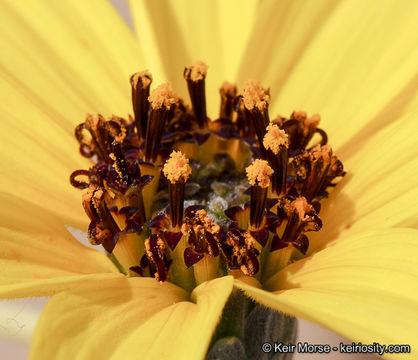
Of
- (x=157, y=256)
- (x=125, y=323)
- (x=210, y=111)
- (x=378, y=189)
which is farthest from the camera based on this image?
(x=210, y=111)

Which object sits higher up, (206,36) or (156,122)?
(206,36)

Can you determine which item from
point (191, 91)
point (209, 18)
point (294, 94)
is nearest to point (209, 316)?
point (191, 91)

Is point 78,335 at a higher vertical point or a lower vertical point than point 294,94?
lower

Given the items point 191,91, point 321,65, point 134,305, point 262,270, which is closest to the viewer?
point 134,305

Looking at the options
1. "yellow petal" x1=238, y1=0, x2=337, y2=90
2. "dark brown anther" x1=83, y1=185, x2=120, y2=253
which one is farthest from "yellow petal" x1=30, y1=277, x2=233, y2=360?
"yellow petal" x1=238, y1=0, x2=337, y2=90

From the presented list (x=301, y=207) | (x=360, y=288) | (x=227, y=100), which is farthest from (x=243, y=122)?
(x=360, y=288)

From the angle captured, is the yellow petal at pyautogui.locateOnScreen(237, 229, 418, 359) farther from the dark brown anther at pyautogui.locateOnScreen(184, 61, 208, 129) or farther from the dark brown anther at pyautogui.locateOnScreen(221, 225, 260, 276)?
the dark brown anther at pyautogui.locateOnScreen(184, 61, 208, 129)

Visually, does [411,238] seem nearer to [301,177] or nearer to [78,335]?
[301,177]

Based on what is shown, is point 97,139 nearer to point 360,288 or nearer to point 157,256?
point 157,256
